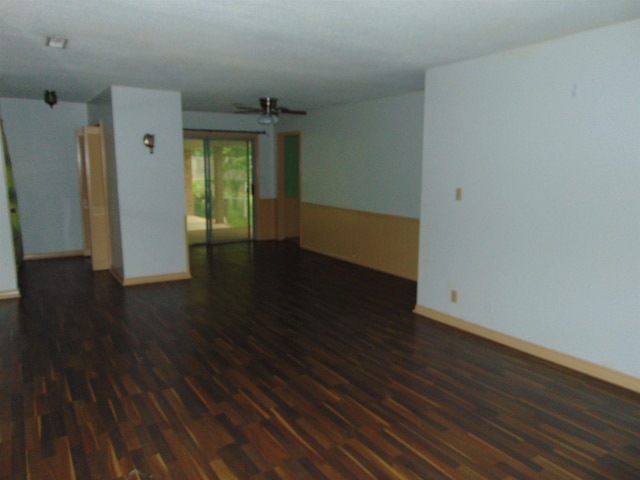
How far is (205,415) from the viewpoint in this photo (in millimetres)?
2900

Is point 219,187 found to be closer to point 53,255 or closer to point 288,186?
point 288,186

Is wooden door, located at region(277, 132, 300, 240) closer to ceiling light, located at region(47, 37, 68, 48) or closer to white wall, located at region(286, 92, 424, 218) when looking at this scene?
white wall, located at region(286, 92, 424, 218)

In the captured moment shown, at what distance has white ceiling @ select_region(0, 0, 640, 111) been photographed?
2709 millimetres

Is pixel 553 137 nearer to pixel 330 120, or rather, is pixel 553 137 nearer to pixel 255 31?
pixel 255 31

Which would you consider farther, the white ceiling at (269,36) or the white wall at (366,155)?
the white wall at (366,155)

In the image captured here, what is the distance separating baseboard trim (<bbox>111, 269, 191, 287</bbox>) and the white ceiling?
240 centimetres

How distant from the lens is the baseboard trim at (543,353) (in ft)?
10.8

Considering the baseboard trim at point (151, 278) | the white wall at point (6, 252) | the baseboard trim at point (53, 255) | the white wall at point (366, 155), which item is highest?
the white wall at point (366, 155)

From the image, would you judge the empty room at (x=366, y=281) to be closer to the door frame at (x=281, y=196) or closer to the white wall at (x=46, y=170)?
the white wall at (x=46, y=170)

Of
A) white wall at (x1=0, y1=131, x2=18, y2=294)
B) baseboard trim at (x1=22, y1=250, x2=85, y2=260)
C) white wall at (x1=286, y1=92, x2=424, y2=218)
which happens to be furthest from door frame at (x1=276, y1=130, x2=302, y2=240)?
white wall at (x1=0, y1=131, x2=18, y2=294)

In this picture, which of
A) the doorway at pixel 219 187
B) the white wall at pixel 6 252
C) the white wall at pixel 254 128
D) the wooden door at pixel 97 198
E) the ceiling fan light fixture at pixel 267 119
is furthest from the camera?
the doorway at pixel 219 187

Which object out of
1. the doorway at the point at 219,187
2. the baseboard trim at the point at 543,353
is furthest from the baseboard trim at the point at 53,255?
the baseboard trim at the point at 543,353

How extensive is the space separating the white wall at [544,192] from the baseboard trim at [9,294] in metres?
4.72

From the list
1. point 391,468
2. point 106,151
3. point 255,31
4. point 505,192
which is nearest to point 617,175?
point 505,192
